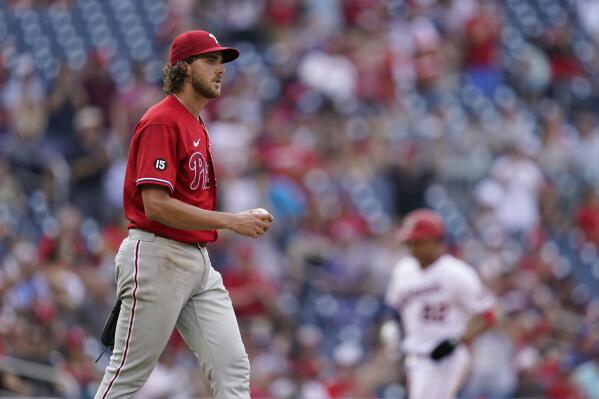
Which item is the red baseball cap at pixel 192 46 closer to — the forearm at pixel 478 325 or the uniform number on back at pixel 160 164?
the uniform number on back at pixel 160 164

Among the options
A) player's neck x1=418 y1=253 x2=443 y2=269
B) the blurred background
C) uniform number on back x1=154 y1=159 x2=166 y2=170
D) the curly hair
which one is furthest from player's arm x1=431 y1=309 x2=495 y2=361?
uniform number on back x1=154 y1=159 x2=166 y2=170

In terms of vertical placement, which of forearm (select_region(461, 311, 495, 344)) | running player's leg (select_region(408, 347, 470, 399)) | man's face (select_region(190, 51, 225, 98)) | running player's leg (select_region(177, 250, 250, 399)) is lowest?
running player's leg (select_region(408, 347, 470, 399))

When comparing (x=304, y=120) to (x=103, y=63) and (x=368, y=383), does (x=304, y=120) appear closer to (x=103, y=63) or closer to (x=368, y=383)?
(x=103, y=63)

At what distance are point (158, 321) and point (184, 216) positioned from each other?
1.73 feet

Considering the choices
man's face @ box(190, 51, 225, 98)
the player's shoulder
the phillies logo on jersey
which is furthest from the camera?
man's face @ box(190, 51, 225, 98)

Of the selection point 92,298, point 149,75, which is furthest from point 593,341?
point 149,75

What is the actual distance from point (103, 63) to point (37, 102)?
125cm

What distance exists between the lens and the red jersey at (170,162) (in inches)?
220

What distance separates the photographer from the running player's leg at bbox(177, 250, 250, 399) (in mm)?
5789

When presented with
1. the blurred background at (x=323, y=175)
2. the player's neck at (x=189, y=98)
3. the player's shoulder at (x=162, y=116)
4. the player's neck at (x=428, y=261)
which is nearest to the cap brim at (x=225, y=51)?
the player's neck at (x=189, y=98)

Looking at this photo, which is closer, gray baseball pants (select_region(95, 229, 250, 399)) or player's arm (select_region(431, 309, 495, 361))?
gray baseball pants (select_region(95, 229, 250, 399))

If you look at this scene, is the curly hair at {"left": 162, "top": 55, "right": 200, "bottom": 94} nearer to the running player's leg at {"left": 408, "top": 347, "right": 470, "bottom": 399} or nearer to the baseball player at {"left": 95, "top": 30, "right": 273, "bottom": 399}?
the baseball player at {"left": 95, "top": 30, "right": 273, "bottom": 399}

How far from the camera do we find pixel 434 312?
28.1 feet

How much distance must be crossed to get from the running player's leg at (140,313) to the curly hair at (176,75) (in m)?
0.72
